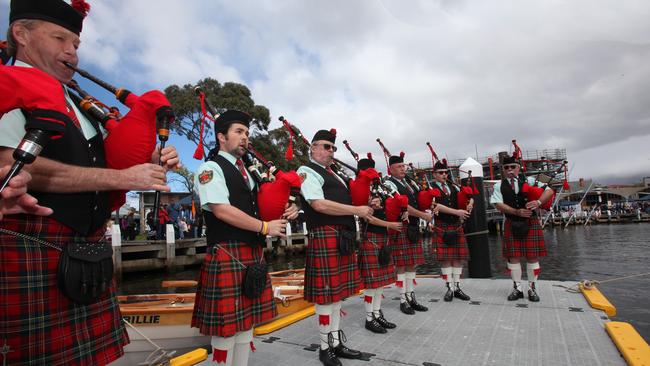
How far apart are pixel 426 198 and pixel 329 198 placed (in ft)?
7.24

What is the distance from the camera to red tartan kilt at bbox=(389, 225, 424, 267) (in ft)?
15.3

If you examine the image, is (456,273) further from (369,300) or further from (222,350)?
(222,350)

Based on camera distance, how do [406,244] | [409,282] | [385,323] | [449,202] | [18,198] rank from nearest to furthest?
1. [18,198]
2. [385,323]
3. [409,282]
4. [406,244]
5. [449,202]

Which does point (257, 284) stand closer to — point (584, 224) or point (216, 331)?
point (216, 331)

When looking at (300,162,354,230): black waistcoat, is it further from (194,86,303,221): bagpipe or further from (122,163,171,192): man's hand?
(122,163,171,192): man's hand

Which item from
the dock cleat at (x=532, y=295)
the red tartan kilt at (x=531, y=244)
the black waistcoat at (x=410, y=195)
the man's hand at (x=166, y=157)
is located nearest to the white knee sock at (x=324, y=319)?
the man's hand at (x=166, y=157)

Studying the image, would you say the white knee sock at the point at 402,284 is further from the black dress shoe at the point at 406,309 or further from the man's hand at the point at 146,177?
the man's hand at the point at 146,177

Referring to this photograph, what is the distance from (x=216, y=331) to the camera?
7.24ft

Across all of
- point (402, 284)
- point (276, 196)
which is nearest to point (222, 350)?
point (276, 196)

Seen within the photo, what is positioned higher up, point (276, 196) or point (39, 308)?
point (276, 196)

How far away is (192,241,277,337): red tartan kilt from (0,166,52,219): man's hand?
120 centimetres

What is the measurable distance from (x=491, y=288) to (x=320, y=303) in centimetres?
363

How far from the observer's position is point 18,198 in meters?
1.16

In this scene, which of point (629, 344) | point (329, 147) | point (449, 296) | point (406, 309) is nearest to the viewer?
point (629, 344)
